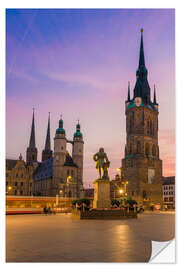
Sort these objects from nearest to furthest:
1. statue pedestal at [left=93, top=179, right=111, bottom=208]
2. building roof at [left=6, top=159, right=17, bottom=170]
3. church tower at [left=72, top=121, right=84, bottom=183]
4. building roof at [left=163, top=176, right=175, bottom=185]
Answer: statue pedestal at [left=93, top=179, right=111, bottom=208]
building roof at [left=6, top=159, right=17, bottom=170]
church tower at [left=72, top=121, right=84, bottom=183]
building roof at [left=163, top=176, right=175, bottom=185]

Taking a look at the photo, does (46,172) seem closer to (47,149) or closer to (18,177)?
(18,177)

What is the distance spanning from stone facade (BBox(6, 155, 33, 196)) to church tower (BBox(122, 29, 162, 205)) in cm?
3341

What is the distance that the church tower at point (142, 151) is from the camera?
96188 millimetres

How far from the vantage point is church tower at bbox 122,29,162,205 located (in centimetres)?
9619

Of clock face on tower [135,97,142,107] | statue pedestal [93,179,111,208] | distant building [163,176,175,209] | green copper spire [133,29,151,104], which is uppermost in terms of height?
green copper spire [133,29,151,104]

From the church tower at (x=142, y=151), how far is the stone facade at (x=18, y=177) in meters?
33.4

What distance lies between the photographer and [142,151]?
9894cm

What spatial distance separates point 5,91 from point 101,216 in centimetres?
1802

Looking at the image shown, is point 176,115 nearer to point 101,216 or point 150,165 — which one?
point 101,216

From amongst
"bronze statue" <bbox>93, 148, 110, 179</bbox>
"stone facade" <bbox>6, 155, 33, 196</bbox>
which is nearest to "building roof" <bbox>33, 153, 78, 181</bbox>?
"stone facade" <bbox>6, 155, 33, 196</bbox>

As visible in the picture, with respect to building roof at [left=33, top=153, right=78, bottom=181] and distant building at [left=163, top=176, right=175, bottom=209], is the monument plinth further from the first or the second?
distant building at [left=163, top=176, right=175, bottom=209]

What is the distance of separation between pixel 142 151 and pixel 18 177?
4313cm

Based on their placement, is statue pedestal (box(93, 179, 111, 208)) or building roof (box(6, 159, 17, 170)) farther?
building roof (box(6, 159, 17, 170))
